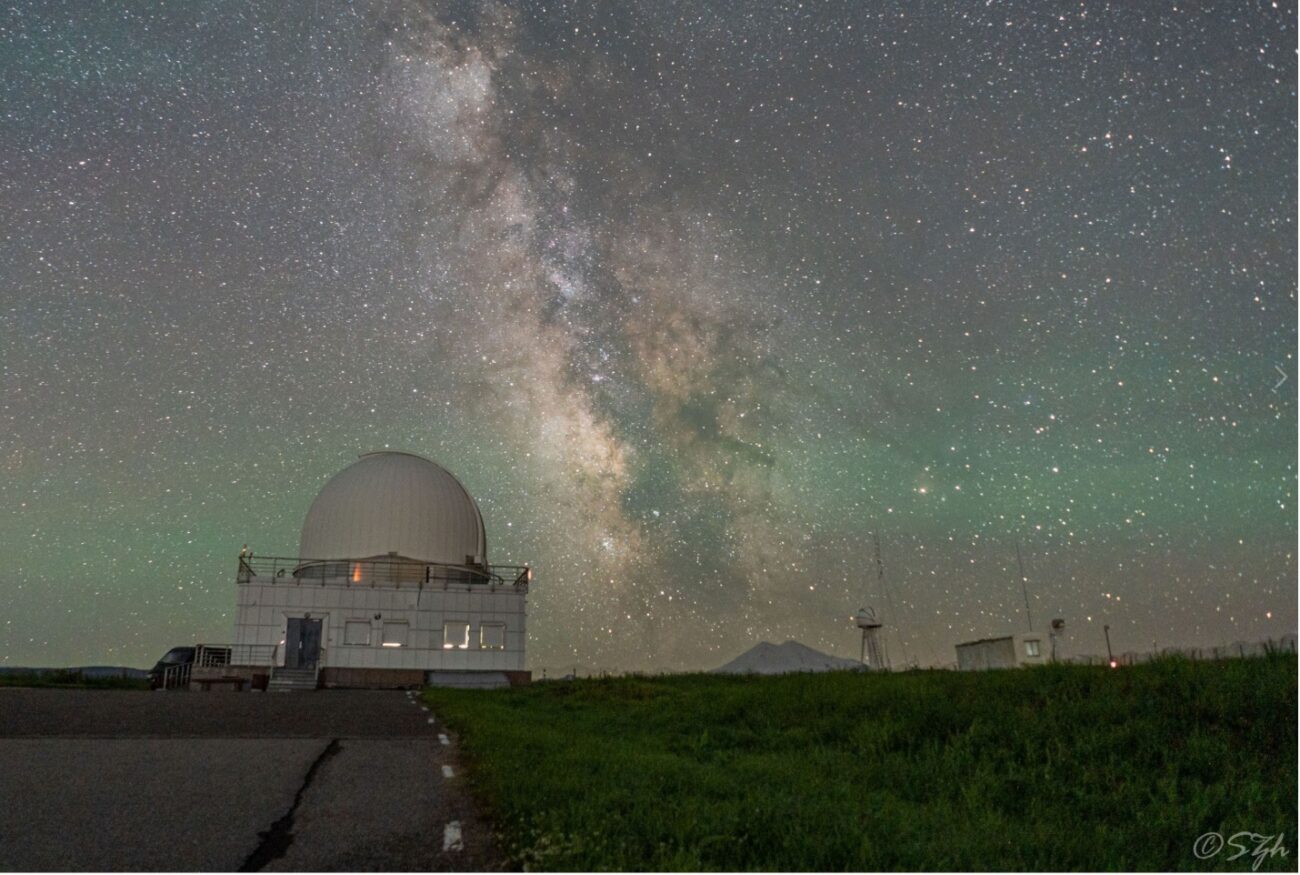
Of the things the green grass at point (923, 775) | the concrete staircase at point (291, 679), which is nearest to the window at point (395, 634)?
the concrete staircase at point (291, 679)

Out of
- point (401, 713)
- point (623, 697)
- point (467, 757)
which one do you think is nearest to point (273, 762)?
point (467, 757)

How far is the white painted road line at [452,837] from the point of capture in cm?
574

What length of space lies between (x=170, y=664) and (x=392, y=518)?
11.0 metres

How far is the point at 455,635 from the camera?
4016 centimetres

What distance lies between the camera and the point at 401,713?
1727 centimetres

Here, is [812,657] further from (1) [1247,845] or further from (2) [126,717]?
(1) [1247,845]

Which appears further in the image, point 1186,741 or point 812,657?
point 812,657

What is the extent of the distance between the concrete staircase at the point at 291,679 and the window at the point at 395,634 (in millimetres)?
3504

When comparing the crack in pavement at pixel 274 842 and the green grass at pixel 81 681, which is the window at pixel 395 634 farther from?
the crack in pavement at pixel 274 842

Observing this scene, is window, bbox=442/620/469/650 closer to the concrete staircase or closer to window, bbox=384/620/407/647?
window, bbox=384/620/407/647

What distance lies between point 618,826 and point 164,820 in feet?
11.1

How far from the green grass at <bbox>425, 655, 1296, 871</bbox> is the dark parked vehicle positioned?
2635 centimetres

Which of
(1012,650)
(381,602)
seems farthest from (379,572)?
(1012,650)

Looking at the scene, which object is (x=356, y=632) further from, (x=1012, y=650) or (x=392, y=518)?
(x=1012, y=650)
